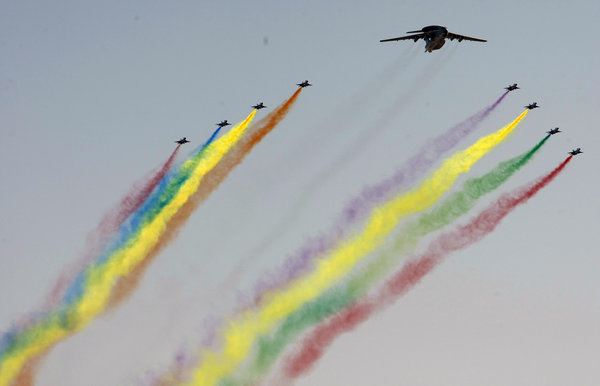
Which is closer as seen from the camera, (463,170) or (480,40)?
(463,170)

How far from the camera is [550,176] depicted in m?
76.6

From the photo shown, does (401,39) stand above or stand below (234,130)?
above

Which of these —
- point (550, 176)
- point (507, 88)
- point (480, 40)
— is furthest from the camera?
point (480, 40)

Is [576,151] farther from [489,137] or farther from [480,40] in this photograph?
[480,40]

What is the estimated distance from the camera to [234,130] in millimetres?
83062

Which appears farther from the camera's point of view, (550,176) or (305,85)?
(305,85)

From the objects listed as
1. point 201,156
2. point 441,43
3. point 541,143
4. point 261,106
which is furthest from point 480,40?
point 201,156

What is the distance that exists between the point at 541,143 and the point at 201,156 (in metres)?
33.6

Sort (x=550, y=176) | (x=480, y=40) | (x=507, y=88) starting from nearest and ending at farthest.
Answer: (x=550, y=176) < (x=507, y=88) < (x=480, y=40)

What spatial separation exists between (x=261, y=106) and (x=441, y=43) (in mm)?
19216

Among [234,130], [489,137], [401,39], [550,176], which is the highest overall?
[401,39]

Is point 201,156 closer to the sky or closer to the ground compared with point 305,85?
closer to the ground

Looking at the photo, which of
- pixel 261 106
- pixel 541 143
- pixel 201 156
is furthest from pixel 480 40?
pixel 201 156

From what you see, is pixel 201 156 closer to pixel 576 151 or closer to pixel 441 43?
pixel 441 43
